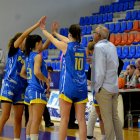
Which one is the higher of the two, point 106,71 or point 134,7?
point 134,7

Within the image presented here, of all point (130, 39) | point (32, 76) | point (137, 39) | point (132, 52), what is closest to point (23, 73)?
point (32, 76)

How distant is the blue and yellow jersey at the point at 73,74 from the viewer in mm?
5062

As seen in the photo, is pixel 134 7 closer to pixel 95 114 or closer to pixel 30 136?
pixel 95 114

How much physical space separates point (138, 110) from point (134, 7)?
8528 millimetres

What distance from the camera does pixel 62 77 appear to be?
5.14 meters

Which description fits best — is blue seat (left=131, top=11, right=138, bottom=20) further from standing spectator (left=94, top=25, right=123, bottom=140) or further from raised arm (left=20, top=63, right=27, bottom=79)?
raised arm (left=20, top=63, right=27, bottom=79)

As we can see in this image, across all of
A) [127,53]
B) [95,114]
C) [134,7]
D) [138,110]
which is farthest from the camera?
[134,7]

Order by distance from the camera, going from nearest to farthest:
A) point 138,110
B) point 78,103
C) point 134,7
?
1. point 78,103
2. point 138,110
3. point 134,7

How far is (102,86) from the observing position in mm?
5285

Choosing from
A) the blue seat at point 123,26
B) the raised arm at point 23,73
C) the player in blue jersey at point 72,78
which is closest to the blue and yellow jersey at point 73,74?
the player in blue jersey at point 72,78

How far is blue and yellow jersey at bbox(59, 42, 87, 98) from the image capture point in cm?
506

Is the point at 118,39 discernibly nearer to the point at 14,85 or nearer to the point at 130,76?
the point at 130,76

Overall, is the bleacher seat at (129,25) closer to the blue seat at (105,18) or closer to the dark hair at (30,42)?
the blue seat at (105,18)

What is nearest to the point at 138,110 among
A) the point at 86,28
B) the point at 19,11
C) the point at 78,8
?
the point at 86,28
